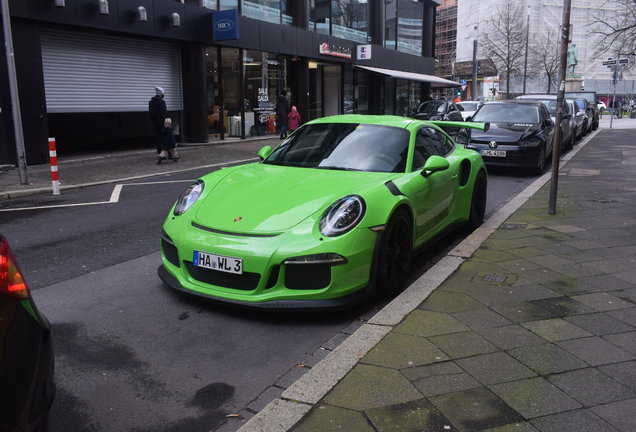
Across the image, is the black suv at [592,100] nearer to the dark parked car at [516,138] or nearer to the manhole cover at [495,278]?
the dark parked car at [516,138]

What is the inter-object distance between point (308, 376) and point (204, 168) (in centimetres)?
1057

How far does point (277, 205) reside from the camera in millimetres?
3955

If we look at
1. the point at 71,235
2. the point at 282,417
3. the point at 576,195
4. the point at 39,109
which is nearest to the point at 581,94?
the point at 576,195

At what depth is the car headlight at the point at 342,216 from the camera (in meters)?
3.67

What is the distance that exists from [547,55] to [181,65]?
4650 cm

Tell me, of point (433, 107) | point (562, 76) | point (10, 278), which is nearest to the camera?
point (10, 278)

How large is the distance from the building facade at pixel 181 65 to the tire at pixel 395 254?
11.3m

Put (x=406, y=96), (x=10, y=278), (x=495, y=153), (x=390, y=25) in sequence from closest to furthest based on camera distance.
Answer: (x=10, y=278) → (x=495, y=153) → (x=390, y=25) → (x=406, y=96)

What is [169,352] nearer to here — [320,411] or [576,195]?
[320,411]

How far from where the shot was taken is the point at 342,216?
3.76 metres

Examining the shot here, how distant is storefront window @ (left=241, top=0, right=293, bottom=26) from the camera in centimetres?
1958

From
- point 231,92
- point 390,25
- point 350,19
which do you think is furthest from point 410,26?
point 231,92

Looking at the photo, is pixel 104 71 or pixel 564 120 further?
pixel 104 71

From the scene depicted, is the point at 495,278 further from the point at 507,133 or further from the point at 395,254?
the point at 507,133
